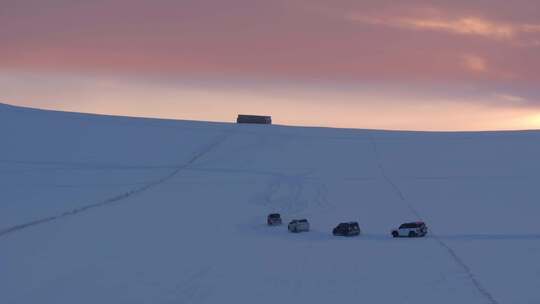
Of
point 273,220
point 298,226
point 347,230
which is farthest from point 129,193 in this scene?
point 347,230

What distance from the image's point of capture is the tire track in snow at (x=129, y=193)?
106 ft

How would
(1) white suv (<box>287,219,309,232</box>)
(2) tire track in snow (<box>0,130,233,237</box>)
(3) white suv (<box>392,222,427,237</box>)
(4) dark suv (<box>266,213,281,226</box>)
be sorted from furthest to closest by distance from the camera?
1. (4) dark suv (<box>266,213,281,226</box>)
2. (1) white suv (<box>287,219,309,232</box>)
3. (2) tire track in snow (<box>0,130,233,237</box>)
4. (3) white suv (<box>392,222,427,237</box>)

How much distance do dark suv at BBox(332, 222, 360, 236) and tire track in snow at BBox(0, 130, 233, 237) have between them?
465 inches

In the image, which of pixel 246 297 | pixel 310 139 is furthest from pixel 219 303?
pixel 310 139

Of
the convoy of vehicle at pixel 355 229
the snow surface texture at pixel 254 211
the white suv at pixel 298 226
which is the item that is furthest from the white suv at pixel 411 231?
the white suv at pixel 298 226

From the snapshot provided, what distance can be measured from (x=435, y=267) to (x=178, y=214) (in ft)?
50.5

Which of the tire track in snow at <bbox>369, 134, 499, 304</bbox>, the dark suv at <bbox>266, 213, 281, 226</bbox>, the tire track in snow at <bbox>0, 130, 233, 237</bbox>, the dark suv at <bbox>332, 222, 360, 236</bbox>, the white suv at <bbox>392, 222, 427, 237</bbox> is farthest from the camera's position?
the dark suv at <bbox>266, 213, 281, 226</bbox>

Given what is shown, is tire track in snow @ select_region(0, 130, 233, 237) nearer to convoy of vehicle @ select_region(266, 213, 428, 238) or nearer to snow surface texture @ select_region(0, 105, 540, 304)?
snow surface texture @ select_region(0, 105, 540, 304)

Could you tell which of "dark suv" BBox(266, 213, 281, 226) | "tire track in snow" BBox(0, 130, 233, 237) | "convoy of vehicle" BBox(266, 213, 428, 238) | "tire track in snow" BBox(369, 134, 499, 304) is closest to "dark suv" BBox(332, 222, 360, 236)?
"convoy of vehicle" BBox(266, 213, 428, 238)

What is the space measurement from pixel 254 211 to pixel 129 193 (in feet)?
25.9

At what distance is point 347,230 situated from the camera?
32.6 m

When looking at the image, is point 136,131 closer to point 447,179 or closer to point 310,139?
point 310,139

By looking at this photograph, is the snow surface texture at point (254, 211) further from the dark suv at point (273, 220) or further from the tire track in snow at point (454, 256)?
the dark suv at point (273, 220)

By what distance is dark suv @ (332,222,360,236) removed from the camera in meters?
32.6
